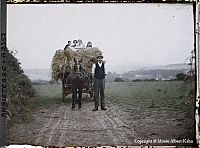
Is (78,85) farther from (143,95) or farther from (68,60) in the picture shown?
(143,95)

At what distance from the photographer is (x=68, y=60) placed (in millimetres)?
1683

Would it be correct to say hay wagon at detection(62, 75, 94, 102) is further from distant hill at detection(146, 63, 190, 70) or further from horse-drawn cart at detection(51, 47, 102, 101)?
distant hill at detection(146, 63, 190, 70)

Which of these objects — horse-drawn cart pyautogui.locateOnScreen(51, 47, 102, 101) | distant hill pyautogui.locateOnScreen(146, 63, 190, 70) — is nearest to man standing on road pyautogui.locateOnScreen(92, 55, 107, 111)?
horse-drawn cart pyautogui.locateOnScreen(51, 47, 102, 101)

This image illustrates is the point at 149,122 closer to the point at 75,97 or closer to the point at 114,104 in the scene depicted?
the point at 114,104

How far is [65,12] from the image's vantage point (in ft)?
5.47

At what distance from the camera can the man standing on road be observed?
1671 millimetres

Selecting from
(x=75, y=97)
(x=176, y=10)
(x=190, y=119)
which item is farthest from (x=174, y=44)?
(x=75, y=97)

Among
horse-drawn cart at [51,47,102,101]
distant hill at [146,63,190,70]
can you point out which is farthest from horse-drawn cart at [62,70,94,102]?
distant hill at [146,63,190,70]

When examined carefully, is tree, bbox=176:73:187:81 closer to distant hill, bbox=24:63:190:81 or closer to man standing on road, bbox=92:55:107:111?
distant hill, bbox=24:63:190:81

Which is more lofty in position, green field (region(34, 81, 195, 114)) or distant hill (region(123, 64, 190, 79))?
distant hill (region(123, 64, 190, 79))

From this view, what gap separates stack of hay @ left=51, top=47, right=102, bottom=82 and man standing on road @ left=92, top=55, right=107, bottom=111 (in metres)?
0.02

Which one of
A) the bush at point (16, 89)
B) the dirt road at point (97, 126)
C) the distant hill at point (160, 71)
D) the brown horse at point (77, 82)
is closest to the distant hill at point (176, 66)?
the distant hill at point (160, 71)

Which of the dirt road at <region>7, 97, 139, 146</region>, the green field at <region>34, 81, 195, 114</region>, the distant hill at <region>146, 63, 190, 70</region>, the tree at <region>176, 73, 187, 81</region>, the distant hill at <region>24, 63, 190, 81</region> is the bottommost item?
the dirt road at <region>7, 97, 139, 146</region>

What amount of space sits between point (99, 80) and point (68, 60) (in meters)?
0.13
